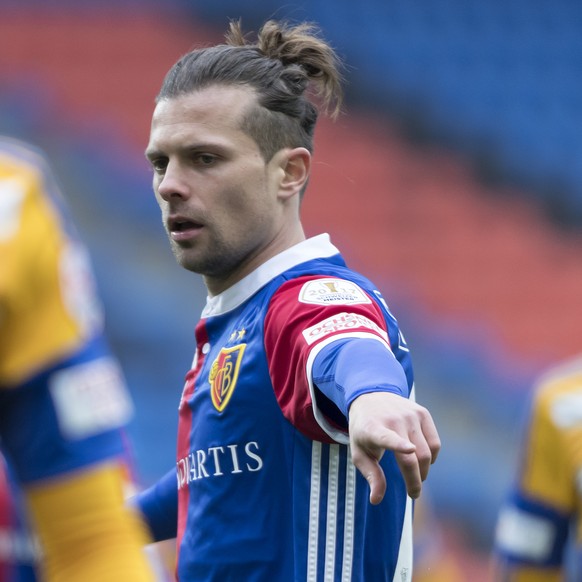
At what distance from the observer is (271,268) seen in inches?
98.2

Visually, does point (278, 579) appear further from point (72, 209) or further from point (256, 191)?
point (72, 209)

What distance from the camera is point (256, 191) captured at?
Result: 2.56m

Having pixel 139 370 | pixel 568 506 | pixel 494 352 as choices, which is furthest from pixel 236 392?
pixel 494 352

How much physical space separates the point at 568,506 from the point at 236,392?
160 centimetres

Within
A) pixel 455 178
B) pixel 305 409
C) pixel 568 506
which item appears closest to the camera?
pixel 305 409

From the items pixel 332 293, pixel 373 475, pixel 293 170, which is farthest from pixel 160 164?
pixel 373 475

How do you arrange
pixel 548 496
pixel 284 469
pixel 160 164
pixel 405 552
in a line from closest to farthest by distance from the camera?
pixel 284 469 < pixel 405 552 < pixel 160 164 < pixel 548 496

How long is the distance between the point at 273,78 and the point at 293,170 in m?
0.20

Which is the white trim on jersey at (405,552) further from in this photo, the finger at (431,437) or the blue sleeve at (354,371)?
the finger at (431,437)

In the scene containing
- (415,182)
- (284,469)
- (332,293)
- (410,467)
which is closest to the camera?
(410,467)

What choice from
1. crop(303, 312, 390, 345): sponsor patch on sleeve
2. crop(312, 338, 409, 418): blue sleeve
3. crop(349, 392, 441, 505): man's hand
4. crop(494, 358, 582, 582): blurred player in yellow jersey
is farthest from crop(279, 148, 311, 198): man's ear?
crop(494, 358, 582, 582): blurred player in yellow jersey

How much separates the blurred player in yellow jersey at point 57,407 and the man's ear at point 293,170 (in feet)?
3.77

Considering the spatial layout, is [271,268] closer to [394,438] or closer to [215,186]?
[215,186]

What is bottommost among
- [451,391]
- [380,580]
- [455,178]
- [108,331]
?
[451,391]
